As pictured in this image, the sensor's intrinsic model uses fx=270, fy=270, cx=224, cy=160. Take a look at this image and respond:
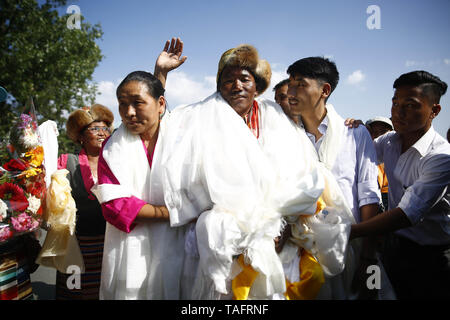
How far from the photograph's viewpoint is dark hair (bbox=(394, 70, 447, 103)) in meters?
2.09

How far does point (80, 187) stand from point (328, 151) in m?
2.23

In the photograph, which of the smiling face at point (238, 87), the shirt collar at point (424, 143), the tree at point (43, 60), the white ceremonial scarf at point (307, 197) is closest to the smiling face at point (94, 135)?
the smiling face at point (238, 87)

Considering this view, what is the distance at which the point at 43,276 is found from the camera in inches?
159

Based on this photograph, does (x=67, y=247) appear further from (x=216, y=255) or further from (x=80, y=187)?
(x=216, y=255)

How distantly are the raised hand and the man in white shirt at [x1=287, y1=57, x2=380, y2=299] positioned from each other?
103cm

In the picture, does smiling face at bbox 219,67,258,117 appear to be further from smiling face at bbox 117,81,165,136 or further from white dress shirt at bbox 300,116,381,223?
white dress shirt at bbox 300,116,381,223

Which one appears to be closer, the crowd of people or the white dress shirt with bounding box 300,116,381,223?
the crowd of people

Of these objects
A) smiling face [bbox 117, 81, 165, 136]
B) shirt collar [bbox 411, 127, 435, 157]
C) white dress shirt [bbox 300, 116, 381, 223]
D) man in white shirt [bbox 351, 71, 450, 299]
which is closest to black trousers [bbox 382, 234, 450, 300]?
man in white shirt [bbox 351, 71, 450, 299]

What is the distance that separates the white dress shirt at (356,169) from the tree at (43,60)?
10.3 metres

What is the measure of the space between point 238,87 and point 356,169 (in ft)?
3.82

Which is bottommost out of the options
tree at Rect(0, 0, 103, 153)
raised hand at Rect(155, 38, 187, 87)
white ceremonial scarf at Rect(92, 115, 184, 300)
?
white ceremonial scarf at Rect(92, 115, 184, 300)

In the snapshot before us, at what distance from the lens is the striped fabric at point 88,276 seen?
2.48 meters

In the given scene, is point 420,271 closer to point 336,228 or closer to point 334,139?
point 336,228

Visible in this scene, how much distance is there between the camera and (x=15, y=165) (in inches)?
75.0
